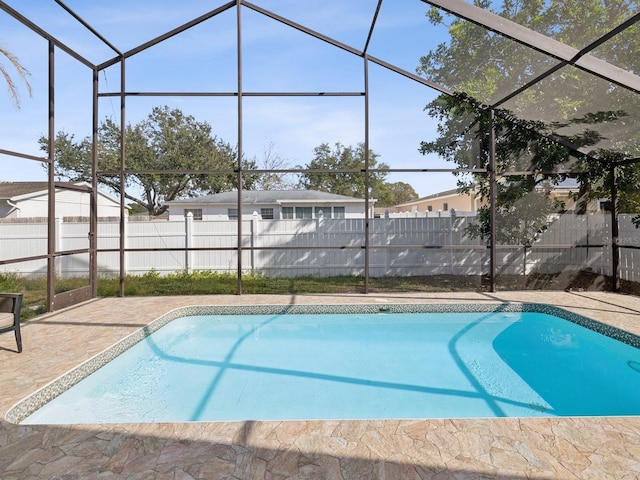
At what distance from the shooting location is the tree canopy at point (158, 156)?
1800 cm

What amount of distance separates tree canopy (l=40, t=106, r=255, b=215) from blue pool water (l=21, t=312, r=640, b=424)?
13.2 m

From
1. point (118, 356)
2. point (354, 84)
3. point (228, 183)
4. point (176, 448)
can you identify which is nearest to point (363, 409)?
point (176, 448)

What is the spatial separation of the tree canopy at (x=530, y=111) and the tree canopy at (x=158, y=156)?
1184 cm

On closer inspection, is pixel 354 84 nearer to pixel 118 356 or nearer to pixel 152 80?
pixel 152 80

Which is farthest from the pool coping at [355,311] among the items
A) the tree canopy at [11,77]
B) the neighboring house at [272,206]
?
the neighboring house at [272,206]

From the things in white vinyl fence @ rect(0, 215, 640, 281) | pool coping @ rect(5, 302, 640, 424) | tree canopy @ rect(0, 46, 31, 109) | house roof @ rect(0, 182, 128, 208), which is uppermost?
tree canopy @ rect(0, 46, 31, 109)

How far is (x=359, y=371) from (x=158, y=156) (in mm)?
18196

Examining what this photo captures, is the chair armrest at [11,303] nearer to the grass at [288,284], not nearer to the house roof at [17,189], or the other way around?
the grass at [288,284]

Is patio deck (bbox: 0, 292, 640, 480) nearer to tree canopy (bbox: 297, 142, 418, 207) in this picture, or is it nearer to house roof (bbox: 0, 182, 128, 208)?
house roof (bbox: 0, 182, 128, 208)

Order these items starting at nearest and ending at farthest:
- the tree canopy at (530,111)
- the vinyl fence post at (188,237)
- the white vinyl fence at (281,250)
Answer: the tree canopy at (530,111), the white vinyl fence at (281,250), the vinyl fence post at (188,237)

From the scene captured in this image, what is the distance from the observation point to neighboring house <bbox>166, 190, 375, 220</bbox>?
12.0m

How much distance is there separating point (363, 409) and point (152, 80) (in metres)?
6.64

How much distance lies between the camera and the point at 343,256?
9.22 meters

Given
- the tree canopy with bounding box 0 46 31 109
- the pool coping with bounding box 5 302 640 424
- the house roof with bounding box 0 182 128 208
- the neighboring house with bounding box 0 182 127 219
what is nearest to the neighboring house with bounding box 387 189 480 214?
the pool coping with bounding box 5 302 640 424
